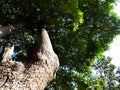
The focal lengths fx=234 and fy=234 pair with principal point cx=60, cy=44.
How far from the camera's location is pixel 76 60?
11234 mm

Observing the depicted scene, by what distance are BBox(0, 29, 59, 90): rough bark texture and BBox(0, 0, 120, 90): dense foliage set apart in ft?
12.4

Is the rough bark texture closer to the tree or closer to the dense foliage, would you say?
the dense foliage

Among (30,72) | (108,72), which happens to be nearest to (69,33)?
(30,72)

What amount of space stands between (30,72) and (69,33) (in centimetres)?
570

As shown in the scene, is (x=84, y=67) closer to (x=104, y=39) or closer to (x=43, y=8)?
(x=104, y=39)

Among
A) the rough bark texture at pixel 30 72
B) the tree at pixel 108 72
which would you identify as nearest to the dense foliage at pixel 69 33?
the rough bark texture at pixel 30 72

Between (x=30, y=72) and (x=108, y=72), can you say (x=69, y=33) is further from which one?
(x=108, y=72)

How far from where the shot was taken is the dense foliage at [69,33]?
9984 millimetres

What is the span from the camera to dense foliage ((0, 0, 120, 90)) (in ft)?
32.8

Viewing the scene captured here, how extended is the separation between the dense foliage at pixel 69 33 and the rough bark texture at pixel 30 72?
3790mm

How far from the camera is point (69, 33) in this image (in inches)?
416

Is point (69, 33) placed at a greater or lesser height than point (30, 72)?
greater

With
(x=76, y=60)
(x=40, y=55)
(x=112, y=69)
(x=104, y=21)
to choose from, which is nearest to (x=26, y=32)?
(x=76, y=60)

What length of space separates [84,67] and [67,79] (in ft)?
3.35
